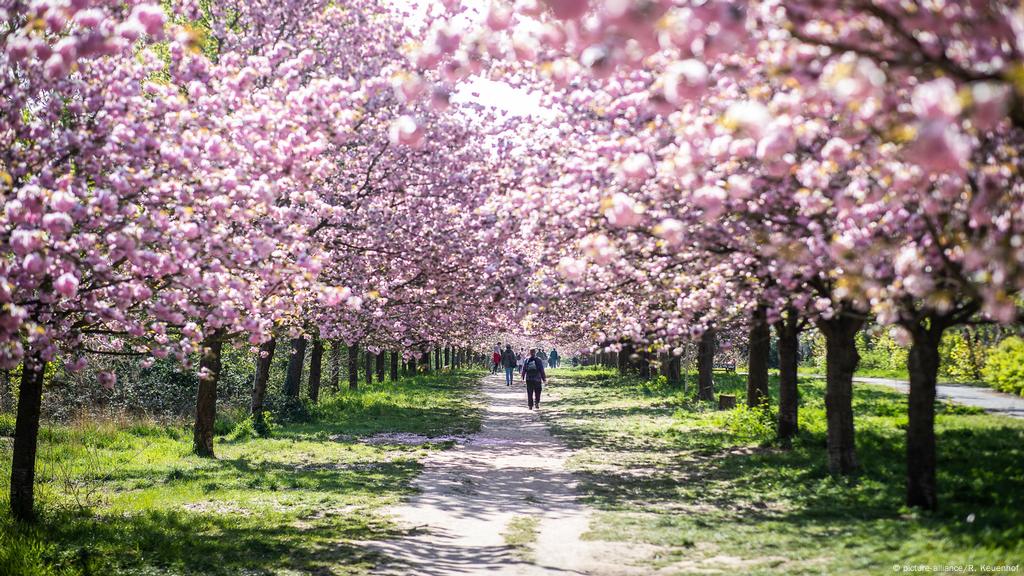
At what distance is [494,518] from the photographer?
12.9 meters

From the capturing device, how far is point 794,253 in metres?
5.31

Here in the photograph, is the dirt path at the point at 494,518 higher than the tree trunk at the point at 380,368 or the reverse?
the reverse

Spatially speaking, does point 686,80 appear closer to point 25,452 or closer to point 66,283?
point 66,283

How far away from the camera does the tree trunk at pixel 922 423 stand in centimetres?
1150

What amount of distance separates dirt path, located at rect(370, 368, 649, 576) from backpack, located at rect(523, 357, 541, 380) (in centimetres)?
1113

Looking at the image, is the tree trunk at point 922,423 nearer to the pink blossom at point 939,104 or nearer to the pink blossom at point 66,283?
the pink blossom at point 939,104

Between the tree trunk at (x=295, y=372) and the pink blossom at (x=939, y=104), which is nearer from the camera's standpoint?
the pink blossom at (x=939, y=104)

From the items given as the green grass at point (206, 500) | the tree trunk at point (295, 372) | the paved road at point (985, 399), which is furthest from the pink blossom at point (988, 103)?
the tree trunk at point (295, 372)

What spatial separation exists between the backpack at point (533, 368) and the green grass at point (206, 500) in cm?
774

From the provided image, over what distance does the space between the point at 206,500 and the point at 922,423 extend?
1100cm

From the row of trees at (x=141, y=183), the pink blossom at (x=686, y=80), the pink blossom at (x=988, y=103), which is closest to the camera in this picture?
the pink blossom at (x=988, y=103)

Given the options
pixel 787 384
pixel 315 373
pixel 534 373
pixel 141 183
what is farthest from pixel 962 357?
pixel 141 183

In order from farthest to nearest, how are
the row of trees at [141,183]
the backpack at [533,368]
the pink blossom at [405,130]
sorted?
the backpack at [533,368] < the row of trees at [141,183] < the pink blossom at [405,130]

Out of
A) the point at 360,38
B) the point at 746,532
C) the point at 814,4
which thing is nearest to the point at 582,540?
the point at 746,532
